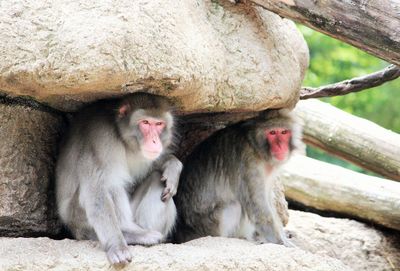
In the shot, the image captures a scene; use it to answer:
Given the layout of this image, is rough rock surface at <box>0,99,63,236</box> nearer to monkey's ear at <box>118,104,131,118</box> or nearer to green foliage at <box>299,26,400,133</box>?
monkey's ear at <box>118,104,131,118</box>

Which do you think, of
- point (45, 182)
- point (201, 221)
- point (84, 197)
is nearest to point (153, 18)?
point (84, 197)

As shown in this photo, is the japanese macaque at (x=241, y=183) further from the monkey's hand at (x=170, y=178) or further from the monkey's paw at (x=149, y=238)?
the monkey's paw at (x=149, y=238)

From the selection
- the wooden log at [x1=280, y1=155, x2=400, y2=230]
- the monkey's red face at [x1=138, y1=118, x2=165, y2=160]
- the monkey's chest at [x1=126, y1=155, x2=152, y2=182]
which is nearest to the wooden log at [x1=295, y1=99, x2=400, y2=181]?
the wooden log at [x1=280, y1=155, x2=400, y2=230]

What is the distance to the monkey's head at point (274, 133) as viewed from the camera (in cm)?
751

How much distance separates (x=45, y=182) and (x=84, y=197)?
29.5 inches

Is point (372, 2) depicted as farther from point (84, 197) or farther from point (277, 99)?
point (84, 197)

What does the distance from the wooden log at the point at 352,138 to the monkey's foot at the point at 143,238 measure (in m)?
3.26

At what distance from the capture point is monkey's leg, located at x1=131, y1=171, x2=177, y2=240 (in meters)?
6.60

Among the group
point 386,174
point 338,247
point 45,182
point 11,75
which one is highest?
point 11,75

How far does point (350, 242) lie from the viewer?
8.95m

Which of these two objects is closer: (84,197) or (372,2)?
(372,2)

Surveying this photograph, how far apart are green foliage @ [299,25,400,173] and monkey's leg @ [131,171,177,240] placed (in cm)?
1116

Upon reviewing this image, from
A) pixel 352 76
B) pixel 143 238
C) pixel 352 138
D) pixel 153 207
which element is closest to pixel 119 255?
pixel 143 238

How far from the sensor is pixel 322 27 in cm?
595
